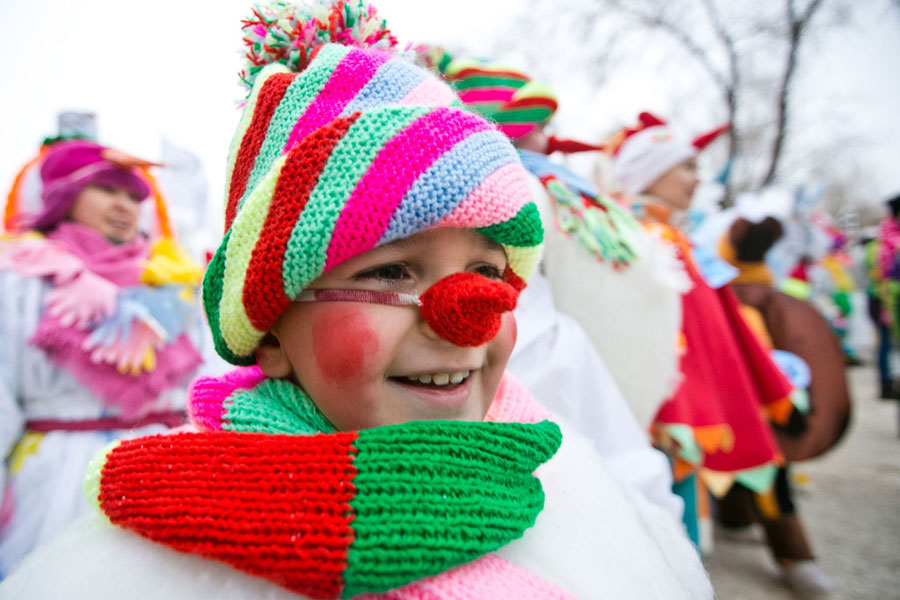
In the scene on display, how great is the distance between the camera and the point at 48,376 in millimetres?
2150

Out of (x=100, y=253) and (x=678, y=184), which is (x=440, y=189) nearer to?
(x=100, y=253)

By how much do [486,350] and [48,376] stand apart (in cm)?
195

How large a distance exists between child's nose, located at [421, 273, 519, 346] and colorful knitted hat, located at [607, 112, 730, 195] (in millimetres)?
2520

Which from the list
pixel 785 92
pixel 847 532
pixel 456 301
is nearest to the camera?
pixel 456 301

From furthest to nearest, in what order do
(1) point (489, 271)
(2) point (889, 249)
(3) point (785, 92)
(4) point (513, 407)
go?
(3) point (785, 92), (2) point (889, 249), (4) point (513, 407), (1) point (489, 271)

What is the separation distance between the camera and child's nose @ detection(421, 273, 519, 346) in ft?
2.86

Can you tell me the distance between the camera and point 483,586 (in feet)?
2.62

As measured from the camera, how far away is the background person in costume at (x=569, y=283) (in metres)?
1.79

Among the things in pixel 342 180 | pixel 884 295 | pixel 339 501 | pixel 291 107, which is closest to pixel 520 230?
pixel 342 180

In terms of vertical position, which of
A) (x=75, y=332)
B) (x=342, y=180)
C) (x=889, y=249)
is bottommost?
(x=889, y=249)

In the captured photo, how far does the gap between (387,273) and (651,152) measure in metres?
2.59

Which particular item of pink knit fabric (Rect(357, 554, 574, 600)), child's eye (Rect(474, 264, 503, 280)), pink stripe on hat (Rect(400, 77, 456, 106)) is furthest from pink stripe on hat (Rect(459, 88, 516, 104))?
pink knit fabric (Rect(357, 554, 574, 600))

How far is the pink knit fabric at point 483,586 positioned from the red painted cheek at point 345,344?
0.31 metres

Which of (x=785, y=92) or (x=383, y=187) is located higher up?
(x=383, y=187)
